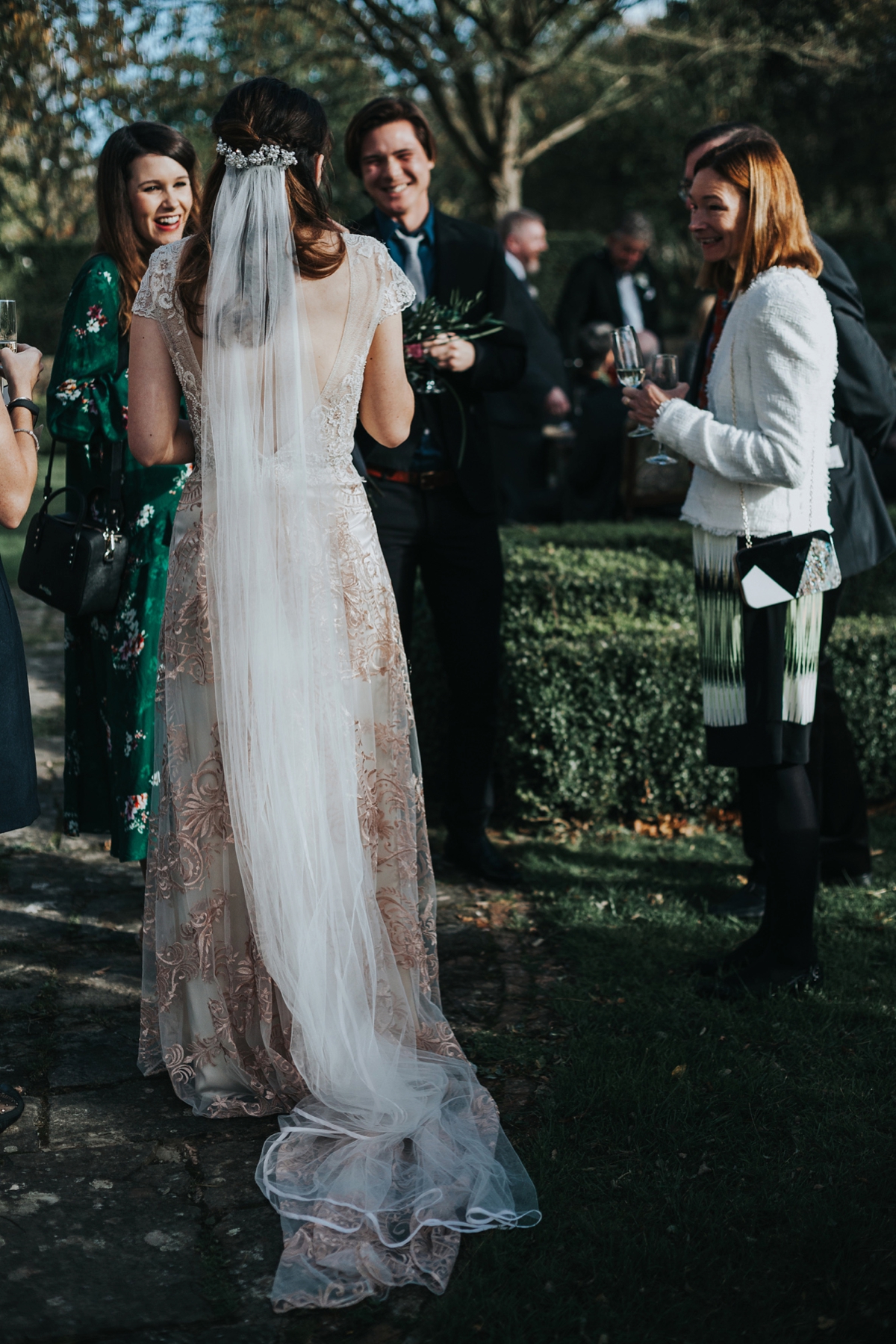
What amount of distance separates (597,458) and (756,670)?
492cm

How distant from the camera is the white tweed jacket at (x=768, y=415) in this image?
315cm

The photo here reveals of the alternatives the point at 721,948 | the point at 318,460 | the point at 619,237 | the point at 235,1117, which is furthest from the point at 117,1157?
the point at 619,237

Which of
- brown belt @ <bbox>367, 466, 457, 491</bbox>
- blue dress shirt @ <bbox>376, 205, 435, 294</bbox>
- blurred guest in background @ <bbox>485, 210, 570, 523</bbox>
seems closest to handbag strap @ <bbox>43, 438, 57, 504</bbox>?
brown belt @ <bbox>367, 466, 457, 491</bbox>

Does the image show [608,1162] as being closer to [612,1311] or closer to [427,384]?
[612,1311]

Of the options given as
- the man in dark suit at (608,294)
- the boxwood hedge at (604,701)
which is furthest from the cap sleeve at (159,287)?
the man in dark suit at (608,294)

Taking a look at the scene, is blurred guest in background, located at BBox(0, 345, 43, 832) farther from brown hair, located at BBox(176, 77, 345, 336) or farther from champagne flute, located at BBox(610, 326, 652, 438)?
champagne flute, located at BBox(610, 326, 652, 438)

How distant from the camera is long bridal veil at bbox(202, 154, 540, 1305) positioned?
259 cm

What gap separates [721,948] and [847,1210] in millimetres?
1363

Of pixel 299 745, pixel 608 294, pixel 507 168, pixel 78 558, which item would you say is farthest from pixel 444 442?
pixel 507 168

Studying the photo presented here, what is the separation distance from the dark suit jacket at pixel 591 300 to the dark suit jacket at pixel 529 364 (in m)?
0.57

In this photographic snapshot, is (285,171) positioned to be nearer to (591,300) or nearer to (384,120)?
(384,120)

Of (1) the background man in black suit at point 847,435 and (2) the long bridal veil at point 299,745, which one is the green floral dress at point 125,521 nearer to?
(2) the long bridal veil at point 299,745

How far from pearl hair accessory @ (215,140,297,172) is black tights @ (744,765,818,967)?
6.49 ft

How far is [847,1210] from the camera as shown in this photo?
97.6 inches
